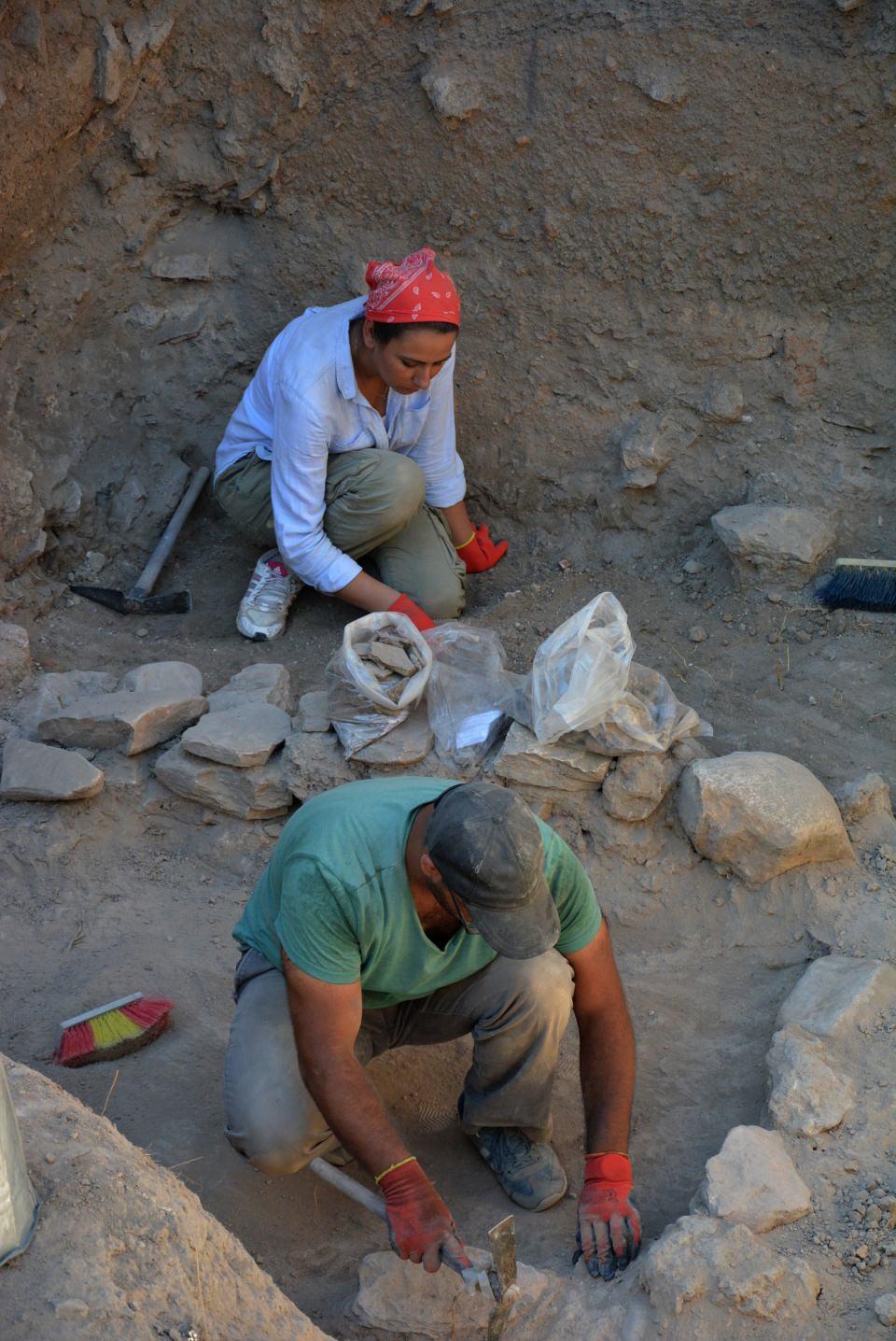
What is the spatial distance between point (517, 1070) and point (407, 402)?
7.93 feet

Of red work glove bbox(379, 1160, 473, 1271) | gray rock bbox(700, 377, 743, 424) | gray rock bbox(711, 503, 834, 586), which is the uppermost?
gray rock bbox(700, 377, 743, 424)

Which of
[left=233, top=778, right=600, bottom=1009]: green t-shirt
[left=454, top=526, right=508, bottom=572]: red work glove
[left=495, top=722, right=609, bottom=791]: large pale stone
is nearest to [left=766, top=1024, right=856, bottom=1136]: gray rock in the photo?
[left=233, top=778, right=600, bottom=1009]: green t-shirt

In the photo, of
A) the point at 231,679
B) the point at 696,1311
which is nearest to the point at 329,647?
the point at 231,679

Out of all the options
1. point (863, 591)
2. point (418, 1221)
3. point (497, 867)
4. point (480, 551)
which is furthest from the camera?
point (480, 551)

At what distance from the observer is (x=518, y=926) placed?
2.16 m

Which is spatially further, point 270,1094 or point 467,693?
point 467,693

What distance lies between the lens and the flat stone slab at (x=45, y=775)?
3531mm

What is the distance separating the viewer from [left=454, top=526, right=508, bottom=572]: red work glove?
4660mm

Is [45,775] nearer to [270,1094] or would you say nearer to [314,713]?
[314,713]

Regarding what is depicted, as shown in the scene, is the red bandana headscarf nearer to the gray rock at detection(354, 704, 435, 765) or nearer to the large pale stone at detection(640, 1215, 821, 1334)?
the gray rock at detection(354, 704, 435, 765)

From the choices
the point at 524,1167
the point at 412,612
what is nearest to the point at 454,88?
the point at 412,612

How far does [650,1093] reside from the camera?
284 centimetres

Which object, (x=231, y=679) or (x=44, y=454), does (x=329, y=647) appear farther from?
(x=44, y=454)

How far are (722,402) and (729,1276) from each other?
10.3 ft
